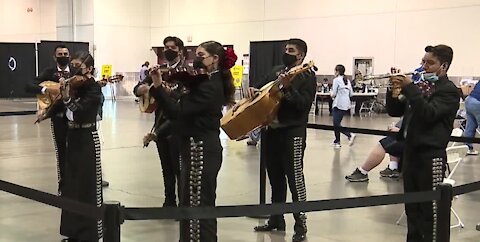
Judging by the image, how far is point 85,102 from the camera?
5203 millimetres

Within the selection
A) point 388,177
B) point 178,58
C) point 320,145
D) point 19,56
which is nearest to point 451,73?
point 320,145

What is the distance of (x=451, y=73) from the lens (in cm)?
2164

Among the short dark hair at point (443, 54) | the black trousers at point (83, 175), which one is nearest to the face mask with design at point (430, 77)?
the short dark hair at point (443, 54)

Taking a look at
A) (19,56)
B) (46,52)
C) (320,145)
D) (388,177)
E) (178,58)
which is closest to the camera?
(178,58)

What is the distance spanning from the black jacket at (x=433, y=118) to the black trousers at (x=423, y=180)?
6cm

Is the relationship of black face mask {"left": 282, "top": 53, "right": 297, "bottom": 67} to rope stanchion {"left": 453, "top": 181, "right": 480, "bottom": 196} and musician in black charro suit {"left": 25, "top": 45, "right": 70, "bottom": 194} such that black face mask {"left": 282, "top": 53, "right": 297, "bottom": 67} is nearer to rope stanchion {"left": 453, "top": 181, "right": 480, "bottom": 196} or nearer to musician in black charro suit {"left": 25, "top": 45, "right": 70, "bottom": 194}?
rope stanchion {"left": 453, "top": 181, "right": 480, "bottom": 196}

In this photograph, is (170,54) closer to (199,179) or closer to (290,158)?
(290,158)

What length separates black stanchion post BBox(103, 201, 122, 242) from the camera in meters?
3.18

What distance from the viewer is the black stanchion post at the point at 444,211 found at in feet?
13.2

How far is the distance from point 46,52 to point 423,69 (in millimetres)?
26347

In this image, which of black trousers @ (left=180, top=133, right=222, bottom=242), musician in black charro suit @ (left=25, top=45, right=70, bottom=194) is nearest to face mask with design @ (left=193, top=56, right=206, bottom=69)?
black trousers @ (left=180, top=133, right=222, bottom=242)

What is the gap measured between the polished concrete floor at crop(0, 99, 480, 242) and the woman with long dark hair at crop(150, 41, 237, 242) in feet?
5.13

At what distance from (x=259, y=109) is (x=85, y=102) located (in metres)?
1.54

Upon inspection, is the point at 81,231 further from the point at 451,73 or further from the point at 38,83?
the point at 451,73
